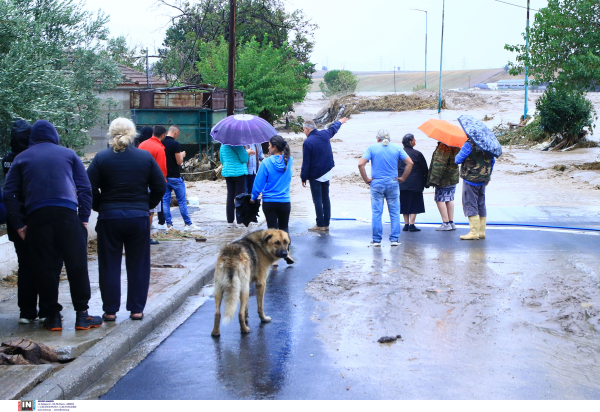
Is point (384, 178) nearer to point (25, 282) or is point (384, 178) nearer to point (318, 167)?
point (318, 167)

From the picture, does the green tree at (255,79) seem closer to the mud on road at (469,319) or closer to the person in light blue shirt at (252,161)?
the person in light blue shirt at (252,161)

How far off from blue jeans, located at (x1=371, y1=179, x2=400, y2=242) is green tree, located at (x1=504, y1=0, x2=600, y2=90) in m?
12.3

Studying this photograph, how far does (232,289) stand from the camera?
18.4 feet

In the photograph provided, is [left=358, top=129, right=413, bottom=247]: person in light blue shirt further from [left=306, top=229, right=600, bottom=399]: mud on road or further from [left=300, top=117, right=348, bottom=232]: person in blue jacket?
[left=300, top=117, right=348, bottom=232]: person in blue jacket

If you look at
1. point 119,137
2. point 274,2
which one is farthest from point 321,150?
point 274,2

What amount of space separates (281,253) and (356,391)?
7.48ft

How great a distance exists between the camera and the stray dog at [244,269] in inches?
221

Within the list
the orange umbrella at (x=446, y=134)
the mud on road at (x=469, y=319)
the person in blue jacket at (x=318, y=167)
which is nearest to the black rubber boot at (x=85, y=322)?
the mud on road at (x=469, y=319)

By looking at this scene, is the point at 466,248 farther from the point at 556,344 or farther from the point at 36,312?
the point at 36,312

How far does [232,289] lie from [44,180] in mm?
1862

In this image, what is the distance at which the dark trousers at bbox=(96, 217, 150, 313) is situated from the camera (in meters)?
5.71

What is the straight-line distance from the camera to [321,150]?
11.2 m

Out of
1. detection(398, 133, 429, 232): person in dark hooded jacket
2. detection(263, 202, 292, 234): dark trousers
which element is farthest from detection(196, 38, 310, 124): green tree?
detection(263, 202, 292, 234): dark trousers

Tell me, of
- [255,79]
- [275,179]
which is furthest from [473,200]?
[255,79]
